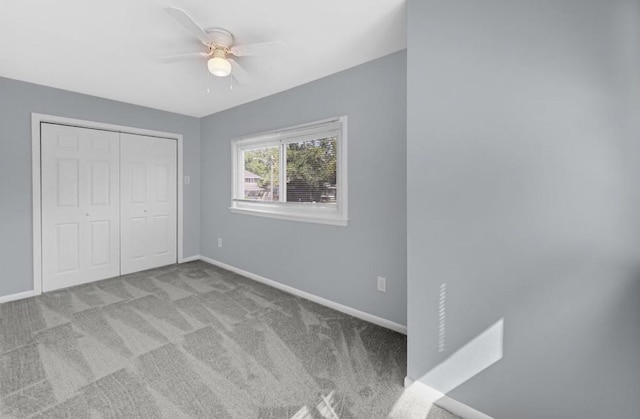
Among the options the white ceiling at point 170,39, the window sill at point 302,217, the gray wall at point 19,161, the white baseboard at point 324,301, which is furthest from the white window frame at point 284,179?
the gray wall at point 19,161

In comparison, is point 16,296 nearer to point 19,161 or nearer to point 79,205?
point 79,205

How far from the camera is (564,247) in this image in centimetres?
122

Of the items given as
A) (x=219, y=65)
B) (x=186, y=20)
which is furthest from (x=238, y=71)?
(x=186, y=20)

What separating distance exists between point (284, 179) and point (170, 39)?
1.67m

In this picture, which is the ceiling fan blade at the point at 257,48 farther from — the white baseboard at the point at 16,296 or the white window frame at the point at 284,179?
the white baseboard at the point at 16,296

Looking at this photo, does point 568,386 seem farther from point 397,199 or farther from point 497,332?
point 397,199

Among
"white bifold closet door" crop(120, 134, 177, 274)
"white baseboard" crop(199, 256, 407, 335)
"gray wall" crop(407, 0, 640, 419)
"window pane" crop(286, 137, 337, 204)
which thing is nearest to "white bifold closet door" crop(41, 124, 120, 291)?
"white bifold closet door" crop(120, 134, 177, 274)

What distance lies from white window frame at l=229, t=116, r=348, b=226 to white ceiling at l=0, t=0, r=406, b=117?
492mm

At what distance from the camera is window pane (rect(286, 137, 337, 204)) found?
9.39 ft

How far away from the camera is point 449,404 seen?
61.7 inches

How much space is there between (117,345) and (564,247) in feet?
9.36

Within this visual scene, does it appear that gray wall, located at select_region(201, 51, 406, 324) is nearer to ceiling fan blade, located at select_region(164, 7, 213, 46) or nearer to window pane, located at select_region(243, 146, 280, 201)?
window pane, located at select_region(243, 146, 280, 201)

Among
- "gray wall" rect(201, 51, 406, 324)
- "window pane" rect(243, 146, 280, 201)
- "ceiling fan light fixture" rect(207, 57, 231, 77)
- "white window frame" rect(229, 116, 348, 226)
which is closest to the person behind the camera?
"ceiling fan light fixture" rect(207, 57, 231, 77)

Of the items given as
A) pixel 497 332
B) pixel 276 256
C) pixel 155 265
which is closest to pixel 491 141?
pixel 497 332
